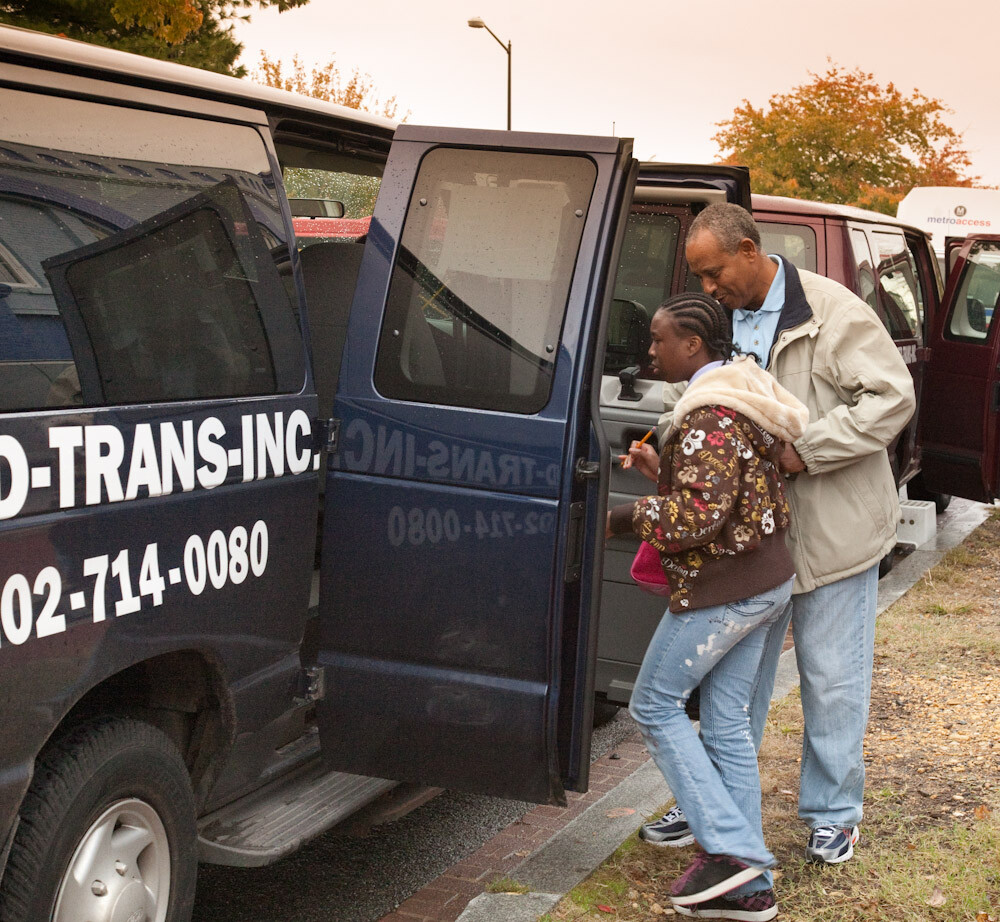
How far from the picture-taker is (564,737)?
3.37 meters

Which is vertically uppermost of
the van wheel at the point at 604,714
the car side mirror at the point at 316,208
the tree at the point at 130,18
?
the tree at the point at 130,18

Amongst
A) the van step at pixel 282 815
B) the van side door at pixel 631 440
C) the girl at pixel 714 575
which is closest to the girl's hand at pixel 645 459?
the girl at pixel 714 575

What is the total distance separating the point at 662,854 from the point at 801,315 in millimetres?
1690

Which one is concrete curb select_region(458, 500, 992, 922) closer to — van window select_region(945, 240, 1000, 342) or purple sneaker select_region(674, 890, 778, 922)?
purple sneaker select_region(674, 890, 778, 922)

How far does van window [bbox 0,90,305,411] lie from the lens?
2.54 metres

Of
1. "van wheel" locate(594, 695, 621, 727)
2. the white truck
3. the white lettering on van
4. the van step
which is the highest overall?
the white truck

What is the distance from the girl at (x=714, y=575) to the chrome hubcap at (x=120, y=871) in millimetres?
1315

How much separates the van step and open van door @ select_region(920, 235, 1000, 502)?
617cm

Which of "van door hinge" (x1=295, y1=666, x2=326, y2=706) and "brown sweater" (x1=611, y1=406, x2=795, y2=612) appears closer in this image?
"brown sweater" (x1=611, y1=406, x2=795, y2=612)

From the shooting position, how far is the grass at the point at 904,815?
356cm

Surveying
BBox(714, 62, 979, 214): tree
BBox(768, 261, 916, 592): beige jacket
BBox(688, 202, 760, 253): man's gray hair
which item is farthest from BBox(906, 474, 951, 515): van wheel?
BBox(714, 62, 979, 214): tree

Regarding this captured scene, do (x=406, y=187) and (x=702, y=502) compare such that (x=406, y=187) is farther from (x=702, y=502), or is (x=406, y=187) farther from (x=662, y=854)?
(x=662, y=854)

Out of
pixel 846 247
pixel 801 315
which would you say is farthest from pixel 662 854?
pixel 846 247

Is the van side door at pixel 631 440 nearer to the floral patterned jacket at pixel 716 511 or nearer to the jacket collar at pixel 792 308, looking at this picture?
the jacket collar at pixel 792 308
